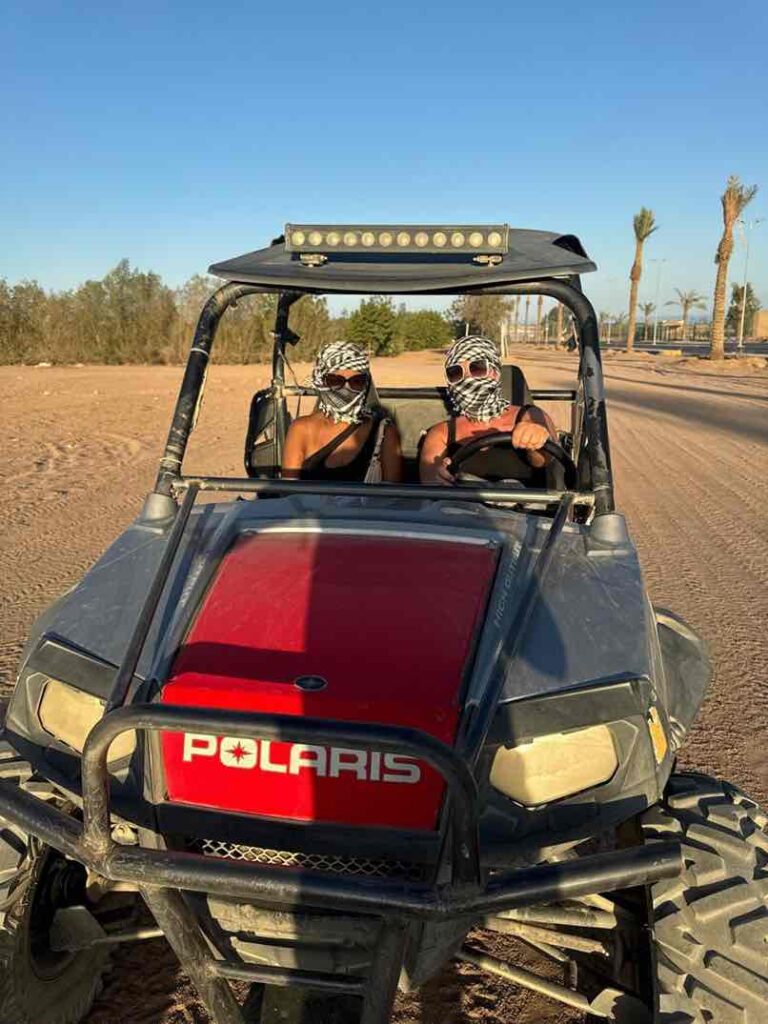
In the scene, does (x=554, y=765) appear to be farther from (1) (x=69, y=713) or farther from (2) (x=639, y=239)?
(2) (x=639, y=239)

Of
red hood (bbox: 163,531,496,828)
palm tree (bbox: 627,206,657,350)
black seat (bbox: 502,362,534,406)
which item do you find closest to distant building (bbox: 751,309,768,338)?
palm tree (bbox: 627,206,657,350)

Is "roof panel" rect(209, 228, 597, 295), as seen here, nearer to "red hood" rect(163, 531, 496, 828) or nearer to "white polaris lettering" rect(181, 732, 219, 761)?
"red hood" rect(163, 531, 496, 828)

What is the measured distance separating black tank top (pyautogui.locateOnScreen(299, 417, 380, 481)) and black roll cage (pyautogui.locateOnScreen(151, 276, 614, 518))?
30.5 inches

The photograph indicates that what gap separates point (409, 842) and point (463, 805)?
0.33m

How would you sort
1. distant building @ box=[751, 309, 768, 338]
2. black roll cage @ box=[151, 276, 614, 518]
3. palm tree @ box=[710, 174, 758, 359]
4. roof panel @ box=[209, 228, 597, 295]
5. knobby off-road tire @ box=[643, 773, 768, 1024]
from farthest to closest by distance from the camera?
1. distant building @ box=[751, 309, 768, 338]
2. palm tree @ box=[710, 174, 758, 359]
3. roof panel @ box=[209, 228, 597, 295]
4. black roll cage @ box=[151, 276, 614, 518]
5. knobby off-road tire @ box=[643, 773, 768, 1024]

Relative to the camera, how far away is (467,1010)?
2.54 metres

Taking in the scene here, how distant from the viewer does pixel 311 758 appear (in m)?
1.78

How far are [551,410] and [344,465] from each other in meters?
13.1

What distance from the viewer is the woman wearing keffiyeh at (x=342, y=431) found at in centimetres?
358

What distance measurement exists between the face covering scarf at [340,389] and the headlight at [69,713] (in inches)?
70.6

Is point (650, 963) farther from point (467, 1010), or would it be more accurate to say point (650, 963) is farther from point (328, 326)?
point (328, 326)

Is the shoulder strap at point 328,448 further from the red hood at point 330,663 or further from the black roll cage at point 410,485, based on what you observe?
the red hood at point 330,663

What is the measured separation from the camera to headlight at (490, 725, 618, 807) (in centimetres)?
187

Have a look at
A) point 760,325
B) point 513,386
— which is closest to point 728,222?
point 513,386
